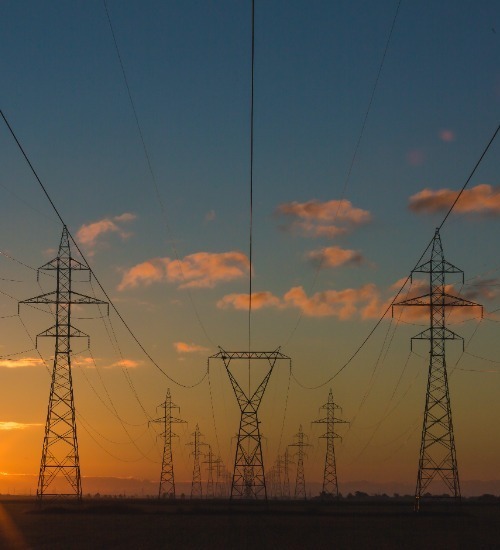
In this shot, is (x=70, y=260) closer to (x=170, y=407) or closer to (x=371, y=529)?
(x=371, y=529)

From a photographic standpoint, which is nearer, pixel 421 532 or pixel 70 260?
pixel 421 532

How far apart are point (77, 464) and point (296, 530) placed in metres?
20.4

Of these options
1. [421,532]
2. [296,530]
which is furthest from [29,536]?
[421,532]

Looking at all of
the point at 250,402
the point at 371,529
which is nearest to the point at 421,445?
the point at 371,529

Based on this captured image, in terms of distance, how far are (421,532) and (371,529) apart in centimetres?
571

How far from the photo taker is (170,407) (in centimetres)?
14925

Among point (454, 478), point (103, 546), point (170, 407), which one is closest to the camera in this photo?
point (103, 546)

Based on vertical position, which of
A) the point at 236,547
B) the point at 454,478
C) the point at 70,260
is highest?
the point at 70,260

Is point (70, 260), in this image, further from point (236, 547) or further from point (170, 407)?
point (170, 407)

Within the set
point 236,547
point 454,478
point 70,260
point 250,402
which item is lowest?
point 236,547

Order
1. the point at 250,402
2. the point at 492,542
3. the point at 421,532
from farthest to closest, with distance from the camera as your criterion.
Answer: the point at 250,402 → the point at 421,532 → the point at 492,542

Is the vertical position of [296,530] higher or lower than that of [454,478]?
lower

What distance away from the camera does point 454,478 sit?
8062cm

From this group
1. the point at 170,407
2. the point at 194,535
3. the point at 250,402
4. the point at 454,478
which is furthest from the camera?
the point at 170,407
